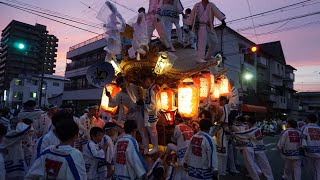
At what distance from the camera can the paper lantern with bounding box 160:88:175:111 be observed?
30.7 feet

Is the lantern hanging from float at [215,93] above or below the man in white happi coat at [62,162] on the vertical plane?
above

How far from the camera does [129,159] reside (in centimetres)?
549

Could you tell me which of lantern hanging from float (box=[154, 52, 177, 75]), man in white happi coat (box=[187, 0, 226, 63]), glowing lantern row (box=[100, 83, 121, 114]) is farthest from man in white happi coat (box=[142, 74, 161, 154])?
man in white happi coat (box=[187, 0, 226, 63])

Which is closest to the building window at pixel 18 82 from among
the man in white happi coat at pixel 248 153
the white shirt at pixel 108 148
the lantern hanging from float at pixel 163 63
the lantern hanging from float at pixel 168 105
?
the lantern hanging from float at pixel 168 105

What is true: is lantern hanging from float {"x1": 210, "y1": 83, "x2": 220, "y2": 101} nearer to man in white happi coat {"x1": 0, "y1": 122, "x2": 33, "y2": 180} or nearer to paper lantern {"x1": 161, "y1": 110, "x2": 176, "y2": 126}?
paper lantern {"x1": 161, "y1": 110, "x2": 176, "y2": 126}

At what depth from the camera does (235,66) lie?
37625mm

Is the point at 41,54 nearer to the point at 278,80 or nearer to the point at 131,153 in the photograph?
the point at 131,153

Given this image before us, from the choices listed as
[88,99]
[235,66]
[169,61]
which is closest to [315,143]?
[169,61]

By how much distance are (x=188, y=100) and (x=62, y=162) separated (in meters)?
5.25

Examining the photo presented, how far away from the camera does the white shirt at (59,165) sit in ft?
11.5

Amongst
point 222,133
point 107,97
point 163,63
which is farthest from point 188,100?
point 107,97

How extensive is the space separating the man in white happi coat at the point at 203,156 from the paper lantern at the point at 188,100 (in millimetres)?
1785

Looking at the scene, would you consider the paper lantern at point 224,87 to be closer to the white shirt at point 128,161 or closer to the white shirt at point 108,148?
the white shirt at point 108,148

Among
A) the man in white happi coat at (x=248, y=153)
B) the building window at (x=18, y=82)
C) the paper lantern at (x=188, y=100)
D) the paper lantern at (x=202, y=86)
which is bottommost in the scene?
the man in white happi coat at (x=248, y=153)
